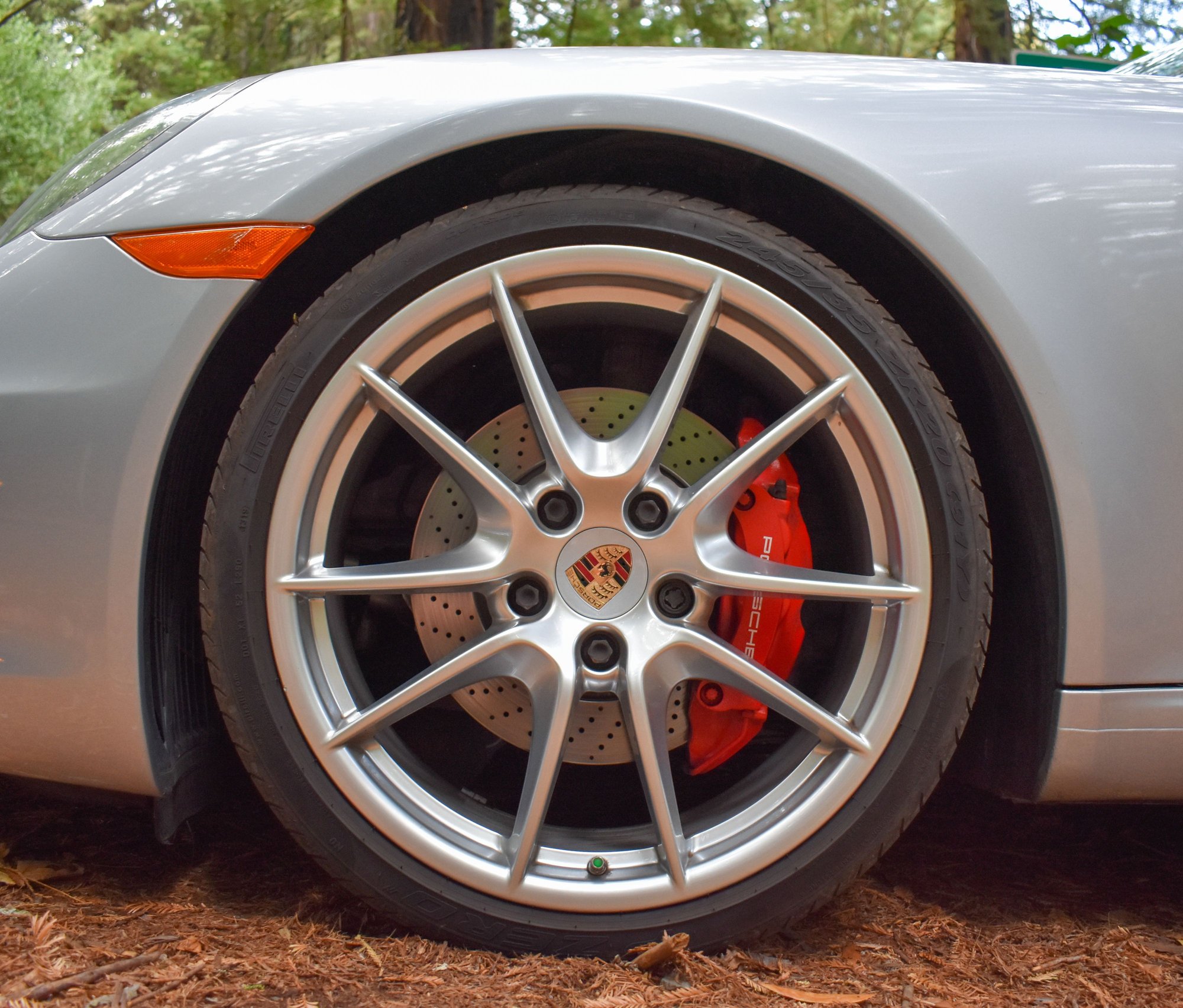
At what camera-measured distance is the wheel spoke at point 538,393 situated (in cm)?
124

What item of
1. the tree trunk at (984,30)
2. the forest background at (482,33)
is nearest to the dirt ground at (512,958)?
the forest background at (482,33)

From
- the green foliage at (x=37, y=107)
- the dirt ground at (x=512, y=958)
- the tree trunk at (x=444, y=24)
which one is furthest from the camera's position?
the green foliage at (x=37, y=107)

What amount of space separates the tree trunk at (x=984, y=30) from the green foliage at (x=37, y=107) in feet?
23.4

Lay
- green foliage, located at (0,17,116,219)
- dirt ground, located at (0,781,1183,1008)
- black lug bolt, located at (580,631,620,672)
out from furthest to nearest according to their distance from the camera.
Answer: green foliage, located at (0,17,116,219)
black lug bolt, located at (580,631,620,672)
dirt ground, located at (0,781,1183,1008)

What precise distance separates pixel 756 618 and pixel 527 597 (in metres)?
0.36

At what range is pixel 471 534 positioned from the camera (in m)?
1.47

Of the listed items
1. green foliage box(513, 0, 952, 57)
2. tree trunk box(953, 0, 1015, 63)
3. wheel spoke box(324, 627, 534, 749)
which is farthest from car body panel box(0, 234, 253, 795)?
tree trunk box(953, 0, 1015, 63)

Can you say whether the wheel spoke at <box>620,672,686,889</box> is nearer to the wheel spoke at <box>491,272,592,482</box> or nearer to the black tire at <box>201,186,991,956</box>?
the black tire at <box>201,186,991,956</box>

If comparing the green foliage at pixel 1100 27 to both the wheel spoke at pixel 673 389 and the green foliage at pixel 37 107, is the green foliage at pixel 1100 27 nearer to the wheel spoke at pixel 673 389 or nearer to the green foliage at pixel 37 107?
the wheel spoke at pixel 673 389

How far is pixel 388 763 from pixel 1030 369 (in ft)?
3.34

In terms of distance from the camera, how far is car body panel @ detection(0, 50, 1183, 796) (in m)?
1.21

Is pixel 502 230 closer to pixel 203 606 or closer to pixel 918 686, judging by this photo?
pixel 203 606

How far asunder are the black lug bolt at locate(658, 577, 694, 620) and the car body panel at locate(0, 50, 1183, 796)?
0.50 metres

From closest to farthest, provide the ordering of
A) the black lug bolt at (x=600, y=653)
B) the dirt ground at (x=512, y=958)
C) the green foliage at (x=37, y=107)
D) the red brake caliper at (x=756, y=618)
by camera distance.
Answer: the dirt ground at (x=512, y=958) → the black lug bolt at (x=600, y=653) → the red brake caliper at (x=756, y=618) → the green foliage at (x=37, y=107)
